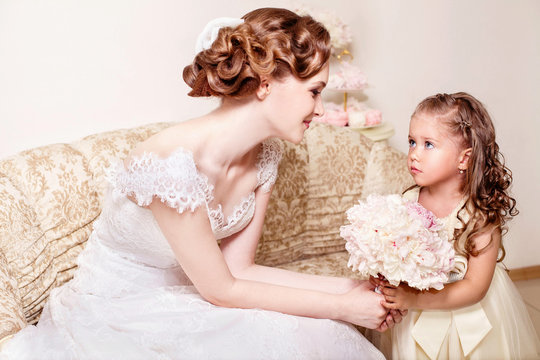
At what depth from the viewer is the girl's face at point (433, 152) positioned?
1.87 metres

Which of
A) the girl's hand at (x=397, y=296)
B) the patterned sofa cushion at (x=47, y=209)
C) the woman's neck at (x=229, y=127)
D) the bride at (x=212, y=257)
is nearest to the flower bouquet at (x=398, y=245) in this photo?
the girl's hand at (x=397, y=296)

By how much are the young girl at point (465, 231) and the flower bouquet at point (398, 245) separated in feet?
0.88

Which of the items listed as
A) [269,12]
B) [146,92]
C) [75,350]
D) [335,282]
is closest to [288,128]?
[269,12]

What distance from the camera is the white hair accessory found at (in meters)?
1.74

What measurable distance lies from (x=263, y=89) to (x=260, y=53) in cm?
11

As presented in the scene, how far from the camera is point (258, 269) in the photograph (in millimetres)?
1997

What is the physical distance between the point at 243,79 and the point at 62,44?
1.40 meters

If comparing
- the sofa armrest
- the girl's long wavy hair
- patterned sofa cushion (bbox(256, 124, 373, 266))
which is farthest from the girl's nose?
the sofa armrest

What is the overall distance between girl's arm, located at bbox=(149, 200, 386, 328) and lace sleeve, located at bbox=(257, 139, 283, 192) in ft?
1.62

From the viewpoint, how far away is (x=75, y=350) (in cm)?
156

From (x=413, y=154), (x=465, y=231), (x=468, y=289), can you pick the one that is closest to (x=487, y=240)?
(x=465, y=231)

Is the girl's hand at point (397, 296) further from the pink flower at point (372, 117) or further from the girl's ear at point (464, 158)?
the pink flower at point (372, 117)

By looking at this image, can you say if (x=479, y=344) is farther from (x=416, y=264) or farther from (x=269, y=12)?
(x=269, y=12)

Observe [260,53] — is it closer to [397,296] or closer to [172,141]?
[172,141]
